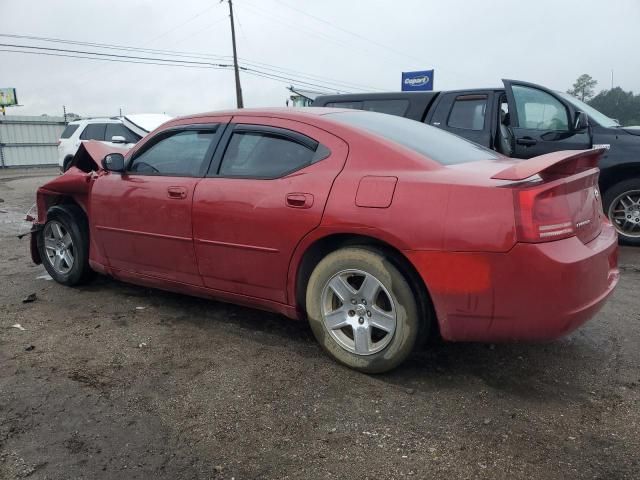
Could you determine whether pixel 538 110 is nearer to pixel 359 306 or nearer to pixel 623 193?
pixel 623 193

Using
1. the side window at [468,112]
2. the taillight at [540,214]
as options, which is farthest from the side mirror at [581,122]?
the taillight at [540,214]

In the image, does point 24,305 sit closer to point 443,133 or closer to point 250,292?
point 250,292

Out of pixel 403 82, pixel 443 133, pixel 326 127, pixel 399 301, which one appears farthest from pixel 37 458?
pixel 403 82

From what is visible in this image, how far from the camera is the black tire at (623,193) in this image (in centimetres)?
630

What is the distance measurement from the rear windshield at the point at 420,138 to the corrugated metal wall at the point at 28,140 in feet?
86.8

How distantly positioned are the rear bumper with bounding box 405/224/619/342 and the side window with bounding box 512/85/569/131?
Answer: 443cm

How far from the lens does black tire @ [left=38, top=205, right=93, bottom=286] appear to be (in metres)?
4.60

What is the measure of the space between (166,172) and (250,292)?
1.15 metres

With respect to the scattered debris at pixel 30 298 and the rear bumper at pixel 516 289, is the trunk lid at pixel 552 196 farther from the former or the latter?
the scattered debris at pixel 30 298

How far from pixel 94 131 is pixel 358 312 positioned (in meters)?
14.2

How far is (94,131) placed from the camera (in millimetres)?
15172

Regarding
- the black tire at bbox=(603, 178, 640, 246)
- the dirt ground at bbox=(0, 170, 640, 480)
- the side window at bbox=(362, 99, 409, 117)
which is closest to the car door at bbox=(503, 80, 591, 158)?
the black tire at bbox=(603, 178, 640, 246)

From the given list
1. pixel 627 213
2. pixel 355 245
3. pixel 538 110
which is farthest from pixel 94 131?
pixel 355 245

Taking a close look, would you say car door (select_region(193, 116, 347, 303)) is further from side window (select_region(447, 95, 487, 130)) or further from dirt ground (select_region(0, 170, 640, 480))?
side window (select_region(447, 95, 487, 130))
